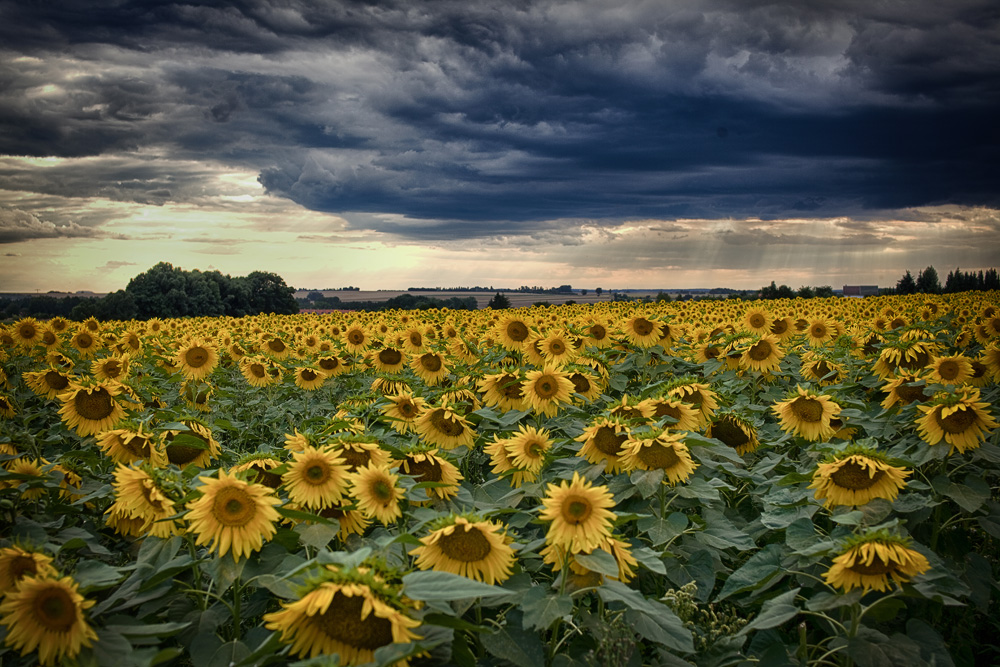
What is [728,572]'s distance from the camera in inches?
155

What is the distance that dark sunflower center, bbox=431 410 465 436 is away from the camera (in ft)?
14.8

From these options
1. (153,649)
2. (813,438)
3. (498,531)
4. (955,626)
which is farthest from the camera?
(813,438)

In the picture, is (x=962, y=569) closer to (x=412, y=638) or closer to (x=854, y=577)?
(x=854, y=577)

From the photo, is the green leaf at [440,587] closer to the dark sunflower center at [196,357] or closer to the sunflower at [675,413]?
the sunflower at [675,413]

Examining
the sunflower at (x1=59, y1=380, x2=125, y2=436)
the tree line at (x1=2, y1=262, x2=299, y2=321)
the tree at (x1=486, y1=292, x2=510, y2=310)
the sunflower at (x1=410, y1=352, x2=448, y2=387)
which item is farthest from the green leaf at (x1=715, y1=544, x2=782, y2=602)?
the tree line at (x1=2, y1=262, x2=299, y2=321)

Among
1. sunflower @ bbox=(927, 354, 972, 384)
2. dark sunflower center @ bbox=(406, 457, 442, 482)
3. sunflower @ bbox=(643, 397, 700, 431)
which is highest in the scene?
sunflower @ bbox=(927, 354, 972, 384)

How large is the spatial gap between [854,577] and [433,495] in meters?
2.03

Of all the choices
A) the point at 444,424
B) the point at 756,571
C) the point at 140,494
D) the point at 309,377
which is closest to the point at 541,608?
the point at 756,571

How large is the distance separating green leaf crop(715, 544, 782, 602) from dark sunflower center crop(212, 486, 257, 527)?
249cm

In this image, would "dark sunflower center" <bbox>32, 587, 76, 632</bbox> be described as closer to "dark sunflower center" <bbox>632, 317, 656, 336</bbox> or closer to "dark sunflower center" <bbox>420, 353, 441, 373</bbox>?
"dark sunflower center" <bbox>420, 353, 441, 373</bbox>

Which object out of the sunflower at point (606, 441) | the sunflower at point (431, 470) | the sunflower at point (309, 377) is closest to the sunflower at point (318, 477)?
the sunflower at point (431, 470)

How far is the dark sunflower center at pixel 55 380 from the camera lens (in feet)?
24.0

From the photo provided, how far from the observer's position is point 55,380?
735cm

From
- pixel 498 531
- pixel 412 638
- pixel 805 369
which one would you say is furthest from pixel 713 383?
pixel 412 638
